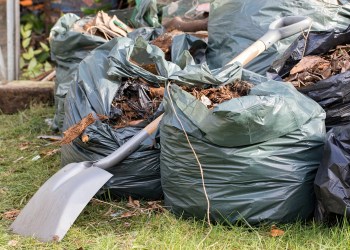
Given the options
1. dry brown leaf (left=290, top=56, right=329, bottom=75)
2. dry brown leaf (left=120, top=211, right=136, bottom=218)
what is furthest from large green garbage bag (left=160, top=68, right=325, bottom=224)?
dry brown leaf (left=290, top=56, right=329, bottom=75)

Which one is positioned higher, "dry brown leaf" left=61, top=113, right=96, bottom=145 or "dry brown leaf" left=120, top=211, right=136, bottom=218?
"dry brown leaf" left=61, top=113, right=96, bottom=145

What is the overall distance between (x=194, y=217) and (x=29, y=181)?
1261mm

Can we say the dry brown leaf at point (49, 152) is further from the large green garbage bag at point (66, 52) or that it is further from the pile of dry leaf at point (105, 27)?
the pile of dry leaf at point (105, 27)

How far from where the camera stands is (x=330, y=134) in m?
3.04

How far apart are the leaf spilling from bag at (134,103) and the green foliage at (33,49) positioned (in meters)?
3.16

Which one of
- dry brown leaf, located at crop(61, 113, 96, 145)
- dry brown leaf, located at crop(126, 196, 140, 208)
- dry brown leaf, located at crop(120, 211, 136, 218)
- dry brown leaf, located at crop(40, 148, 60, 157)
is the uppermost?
dry brown leaf, located at crop(61, 113, 96, 145)

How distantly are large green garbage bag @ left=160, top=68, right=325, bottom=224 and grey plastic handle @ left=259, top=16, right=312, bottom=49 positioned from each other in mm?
647

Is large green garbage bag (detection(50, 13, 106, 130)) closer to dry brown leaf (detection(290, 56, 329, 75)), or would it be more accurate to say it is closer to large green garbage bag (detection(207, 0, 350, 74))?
large green garbage bag (detection(207, 0, 350, 74))

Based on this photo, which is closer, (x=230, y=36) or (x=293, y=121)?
(x=293, y=121)

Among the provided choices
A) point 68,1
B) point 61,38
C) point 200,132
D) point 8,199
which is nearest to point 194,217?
point 200,132

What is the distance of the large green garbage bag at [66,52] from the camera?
4.78 meters

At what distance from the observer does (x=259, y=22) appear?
410 centimetres

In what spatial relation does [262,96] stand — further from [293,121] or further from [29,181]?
[29,181]

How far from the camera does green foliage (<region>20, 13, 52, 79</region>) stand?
22.9ft
